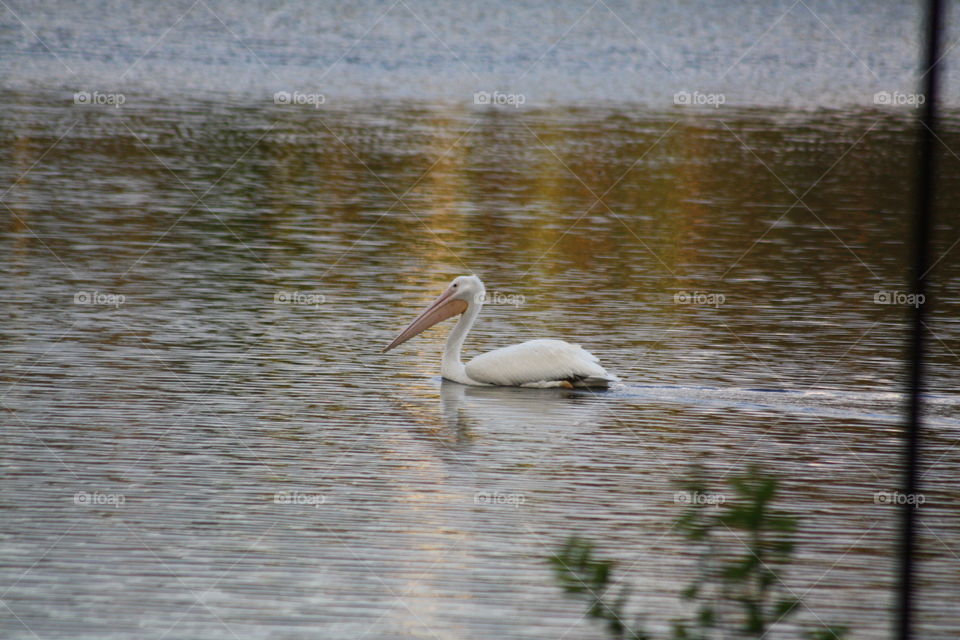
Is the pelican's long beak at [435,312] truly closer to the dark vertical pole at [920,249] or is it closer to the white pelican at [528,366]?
the white pelican at [528,366]

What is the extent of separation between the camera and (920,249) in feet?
10.8

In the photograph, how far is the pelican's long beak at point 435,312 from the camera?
10.9 metres

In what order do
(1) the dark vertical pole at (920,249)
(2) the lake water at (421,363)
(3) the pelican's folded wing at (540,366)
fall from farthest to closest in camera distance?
(3) the pelican's folded wing at (540,366)
(2) the lake water at (421,363)
(1) the dark vertical pole at (920,249)

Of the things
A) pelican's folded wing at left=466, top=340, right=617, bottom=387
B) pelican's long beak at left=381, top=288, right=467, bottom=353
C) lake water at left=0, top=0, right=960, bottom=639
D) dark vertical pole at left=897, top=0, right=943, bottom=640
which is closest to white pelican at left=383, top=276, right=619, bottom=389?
pelican's folded wing at left=466, top=340, right=617, bottom=387

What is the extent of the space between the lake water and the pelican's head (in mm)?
213

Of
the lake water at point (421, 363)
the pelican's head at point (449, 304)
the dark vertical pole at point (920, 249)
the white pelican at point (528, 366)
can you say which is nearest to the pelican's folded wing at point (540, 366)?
the white pelican at point (528, 366)

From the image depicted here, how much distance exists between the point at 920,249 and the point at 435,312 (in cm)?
773

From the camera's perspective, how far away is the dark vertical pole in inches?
124

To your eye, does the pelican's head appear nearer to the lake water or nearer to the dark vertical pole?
the lake water

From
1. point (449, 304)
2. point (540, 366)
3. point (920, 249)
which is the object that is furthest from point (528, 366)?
point (920, 249)

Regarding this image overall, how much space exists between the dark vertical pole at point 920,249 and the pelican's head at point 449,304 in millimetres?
7500

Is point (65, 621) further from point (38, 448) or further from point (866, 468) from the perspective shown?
point (866, 468)

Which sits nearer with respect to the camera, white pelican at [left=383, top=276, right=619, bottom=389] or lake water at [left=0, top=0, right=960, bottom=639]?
lake water at [left=0, top=0, right=960, bottom=639]

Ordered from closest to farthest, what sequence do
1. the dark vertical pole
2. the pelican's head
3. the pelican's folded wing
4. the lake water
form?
the dark vertical pole < the lake water < the pelican's folded wing < the pelican's head
